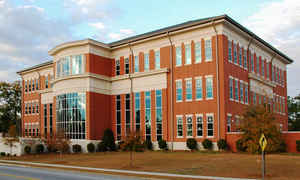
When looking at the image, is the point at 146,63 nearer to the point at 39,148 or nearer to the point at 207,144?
the point at 207,144

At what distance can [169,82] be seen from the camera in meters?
41.4

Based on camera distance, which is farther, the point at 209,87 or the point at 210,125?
the point at 209,87

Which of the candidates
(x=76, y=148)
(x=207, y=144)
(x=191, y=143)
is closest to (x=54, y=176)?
(x=207, y=144)

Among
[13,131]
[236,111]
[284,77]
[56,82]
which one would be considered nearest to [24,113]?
[56,82]

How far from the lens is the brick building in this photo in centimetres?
3766

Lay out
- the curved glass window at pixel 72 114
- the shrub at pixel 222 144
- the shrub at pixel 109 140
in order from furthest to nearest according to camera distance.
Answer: the curved glass window at pixel 72 114, the shrub at pixel 109 140, the shrub at pixel 222 144

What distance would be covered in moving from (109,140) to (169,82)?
1057 centimetres

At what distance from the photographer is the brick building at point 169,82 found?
37656mm

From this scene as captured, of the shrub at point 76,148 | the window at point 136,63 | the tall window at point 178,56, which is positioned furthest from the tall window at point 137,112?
the shrub at point 76,148

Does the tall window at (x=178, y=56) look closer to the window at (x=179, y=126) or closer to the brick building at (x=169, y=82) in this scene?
the brick building at (x=169, y=82)

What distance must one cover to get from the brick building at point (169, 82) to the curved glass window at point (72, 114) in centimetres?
13

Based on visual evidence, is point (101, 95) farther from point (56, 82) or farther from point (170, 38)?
point (170, 38)

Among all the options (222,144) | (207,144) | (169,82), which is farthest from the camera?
(169,82)

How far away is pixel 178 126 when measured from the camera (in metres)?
39.9
